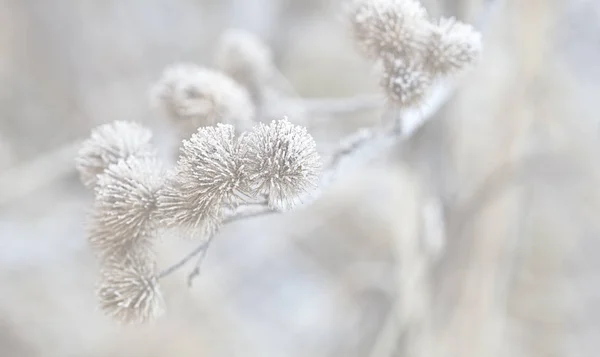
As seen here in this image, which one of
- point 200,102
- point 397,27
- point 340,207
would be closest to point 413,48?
point 397,27

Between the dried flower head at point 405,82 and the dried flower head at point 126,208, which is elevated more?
the dried flower head at point 405,82

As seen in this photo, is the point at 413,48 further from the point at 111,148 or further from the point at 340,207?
the point at 340,207

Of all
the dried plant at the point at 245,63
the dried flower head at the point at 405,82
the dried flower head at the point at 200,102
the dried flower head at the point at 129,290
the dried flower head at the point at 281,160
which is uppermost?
the dried plant at the point at 245,63

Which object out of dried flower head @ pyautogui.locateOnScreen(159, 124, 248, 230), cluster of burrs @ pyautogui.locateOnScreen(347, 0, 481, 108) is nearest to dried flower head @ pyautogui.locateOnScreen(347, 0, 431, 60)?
cluster of burrs @ pyautogui.locateOnScreen(347, 0, 481, 108)

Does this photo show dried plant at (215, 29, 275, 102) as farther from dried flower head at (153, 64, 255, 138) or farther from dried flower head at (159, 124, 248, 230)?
dried flower head at (159, 124, 248, 230)

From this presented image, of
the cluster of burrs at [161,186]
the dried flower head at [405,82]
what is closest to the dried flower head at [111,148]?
the cluster of burrs at [161,186]

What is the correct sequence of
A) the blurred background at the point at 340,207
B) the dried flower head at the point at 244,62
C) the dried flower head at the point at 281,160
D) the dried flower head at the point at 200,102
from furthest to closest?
1. the blurred background at the point at 340,207
2. the dried flower head at the point at 244,62
3. the dried flower head at the point at 200,102
4. the dried flower head at the point at 281,160

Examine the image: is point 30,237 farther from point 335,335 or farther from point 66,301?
point 335,335

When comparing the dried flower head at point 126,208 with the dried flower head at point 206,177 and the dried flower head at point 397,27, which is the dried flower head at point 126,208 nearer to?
the dried flower head at point 206,177

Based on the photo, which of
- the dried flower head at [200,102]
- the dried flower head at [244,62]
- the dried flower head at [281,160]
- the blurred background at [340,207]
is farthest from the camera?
the blurred background at [340,207]
